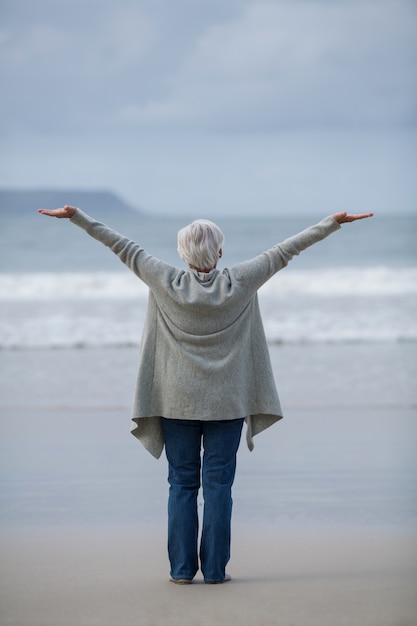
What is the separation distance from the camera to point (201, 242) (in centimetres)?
294

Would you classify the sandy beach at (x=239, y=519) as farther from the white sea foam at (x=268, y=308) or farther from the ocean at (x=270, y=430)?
the white sea foam at (x=268, y=308)

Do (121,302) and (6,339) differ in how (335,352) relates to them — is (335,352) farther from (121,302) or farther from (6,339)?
(121,302)

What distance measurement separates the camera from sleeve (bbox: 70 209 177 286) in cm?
298

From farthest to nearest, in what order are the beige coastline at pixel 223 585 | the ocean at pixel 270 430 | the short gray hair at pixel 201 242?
the ocean at pixel 270 430, the short gray hair at pixel 201 242, the beige coastline at pixel 223 585

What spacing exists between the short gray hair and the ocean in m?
1.27

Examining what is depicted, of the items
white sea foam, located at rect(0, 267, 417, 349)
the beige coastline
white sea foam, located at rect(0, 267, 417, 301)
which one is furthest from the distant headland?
the beige coastline

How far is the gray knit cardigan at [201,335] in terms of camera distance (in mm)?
2959

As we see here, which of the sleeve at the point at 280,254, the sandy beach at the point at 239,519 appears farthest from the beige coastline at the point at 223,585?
the sleeve at the point at 280,254

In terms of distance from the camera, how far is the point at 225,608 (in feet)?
9.16

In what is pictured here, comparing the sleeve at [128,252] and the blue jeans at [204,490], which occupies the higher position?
the sleeve at [128,252]

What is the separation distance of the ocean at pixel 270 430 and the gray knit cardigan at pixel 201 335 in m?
0.94

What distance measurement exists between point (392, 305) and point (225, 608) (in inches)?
447

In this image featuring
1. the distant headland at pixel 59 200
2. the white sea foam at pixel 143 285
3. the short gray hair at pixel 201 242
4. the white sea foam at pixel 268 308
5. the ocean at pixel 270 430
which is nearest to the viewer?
the short gray hair at pixel 201 242

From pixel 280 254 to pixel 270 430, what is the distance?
2638 mm
